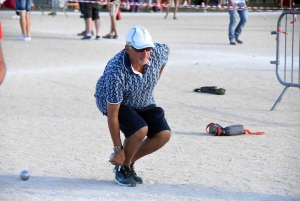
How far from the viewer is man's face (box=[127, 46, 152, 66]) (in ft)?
16.7

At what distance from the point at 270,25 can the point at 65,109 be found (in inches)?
629

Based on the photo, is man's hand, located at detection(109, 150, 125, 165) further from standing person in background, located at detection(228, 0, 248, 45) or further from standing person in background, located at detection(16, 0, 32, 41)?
standing person in background, located at detection(228, 0, 248, 45)

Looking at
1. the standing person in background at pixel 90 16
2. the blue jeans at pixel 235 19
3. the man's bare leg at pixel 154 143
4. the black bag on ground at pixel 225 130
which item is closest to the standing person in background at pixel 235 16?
the blue jeans at pixel 235 19

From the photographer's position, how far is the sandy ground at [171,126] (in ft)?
17.8

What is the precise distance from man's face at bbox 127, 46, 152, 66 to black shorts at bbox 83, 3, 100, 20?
11.5 metres

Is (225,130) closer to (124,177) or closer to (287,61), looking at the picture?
(124,177)

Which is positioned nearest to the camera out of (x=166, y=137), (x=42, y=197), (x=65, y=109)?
(x=42, y=197)

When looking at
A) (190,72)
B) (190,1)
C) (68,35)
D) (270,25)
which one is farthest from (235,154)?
(190,1)

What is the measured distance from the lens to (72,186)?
17.7 ft

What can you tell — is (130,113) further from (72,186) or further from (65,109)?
(65,109)

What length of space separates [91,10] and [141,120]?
38.0 feet

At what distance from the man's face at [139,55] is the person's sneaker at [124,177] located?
91 cm

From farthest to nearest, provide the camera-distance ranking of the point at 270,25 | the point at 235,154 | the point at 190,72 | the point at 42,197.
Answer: the point at 270,25 < the point at 190,72 < the point at 235,154 < the point at 42,197

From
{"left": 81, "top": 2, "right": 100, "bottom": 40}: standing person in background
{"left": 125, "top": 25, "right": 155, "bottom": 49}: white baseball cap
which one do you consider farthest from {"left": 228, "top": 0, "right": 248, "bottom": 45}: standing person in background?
{"left": 125, "top": 25, "right": 155, "bottom": 49}: white baseball cap
